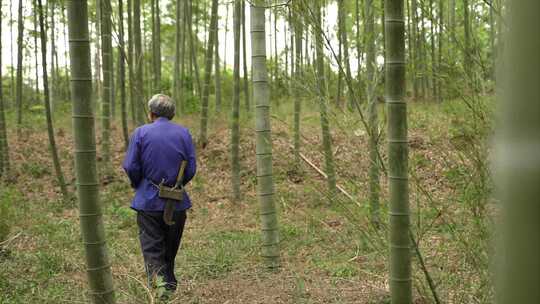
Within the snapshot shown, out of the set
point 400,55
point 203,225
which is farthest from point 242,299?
point 203,225

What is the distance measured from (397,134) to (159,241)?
8.82 feet

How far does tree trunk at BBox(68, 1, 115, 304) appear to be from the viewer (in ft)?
8.43

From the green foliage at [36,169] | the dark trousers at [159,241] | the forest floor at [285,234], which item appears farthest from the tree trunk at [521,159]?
the green foliage at [36,169]

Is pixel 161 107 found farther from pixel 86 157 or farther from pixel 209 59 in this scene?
pixel 209 59

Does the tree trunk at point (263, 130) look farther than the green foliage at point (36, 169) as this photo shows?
No

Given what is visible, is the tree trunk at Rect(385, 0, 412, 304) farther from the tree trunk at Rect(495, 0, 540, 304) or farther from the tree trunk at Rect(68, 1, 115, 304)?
the tree trunk at Rect(495, 0, 540, 304)

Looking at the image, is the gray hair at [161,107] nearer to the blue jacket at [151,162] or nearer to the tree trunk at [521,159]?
the blue jacket at [151,162]

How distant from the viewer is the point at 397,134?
2398mm

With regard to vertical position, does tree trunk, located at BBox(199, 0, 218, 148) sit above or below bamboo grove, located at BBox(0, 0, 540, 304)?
above

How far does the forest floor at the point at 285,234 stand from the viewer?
9.50 ft

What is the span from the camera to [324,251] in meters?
6.07

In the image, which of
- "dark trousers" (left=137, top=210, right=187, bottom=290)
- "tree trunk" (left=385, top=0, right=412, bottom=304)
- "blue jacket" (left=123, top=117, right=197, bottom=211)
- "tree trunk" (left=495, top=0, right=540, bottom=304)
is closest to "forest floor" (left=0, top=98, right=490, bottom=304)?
"dark trousers" (left=137, top=210, right=187, bottom=290)

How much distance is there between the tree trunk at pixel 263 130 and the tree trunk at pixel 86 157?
98.1 inches

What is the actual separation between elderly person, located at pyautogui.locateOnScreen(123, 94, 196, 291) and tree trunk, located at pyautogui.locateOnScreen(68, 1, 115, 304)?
5.19 feet
